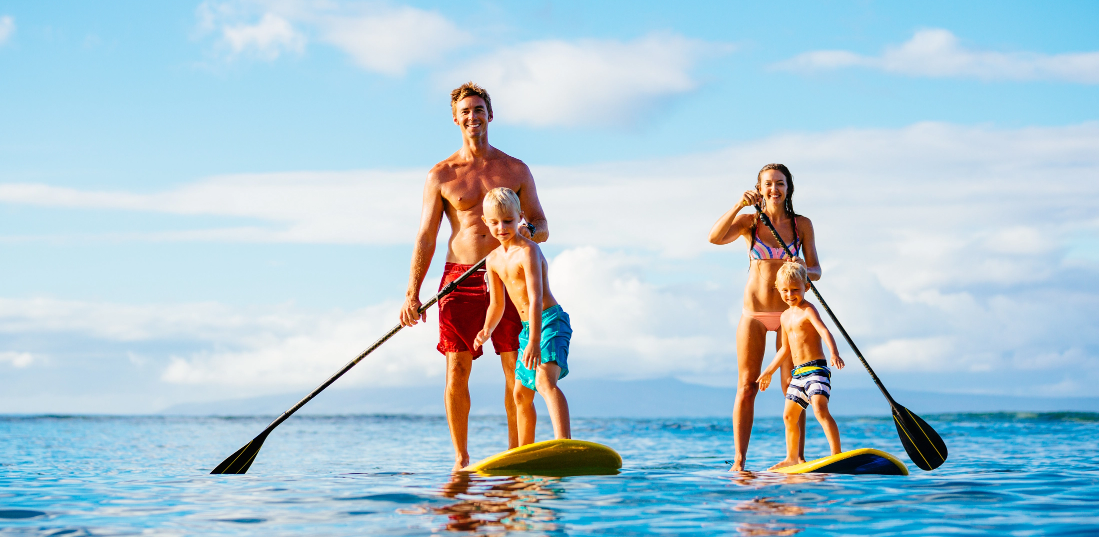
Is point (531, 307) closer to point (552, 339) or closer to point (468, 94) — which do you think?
point (552, 339)

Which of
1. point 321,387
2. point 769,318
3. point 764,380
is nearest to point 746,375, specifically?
point 764,380

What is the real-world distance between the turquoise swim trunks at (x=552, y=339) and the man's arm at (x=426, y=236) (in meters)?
1.03

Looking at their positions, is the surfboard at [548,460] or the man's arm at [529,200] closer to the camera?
the surfboard at [548,460]

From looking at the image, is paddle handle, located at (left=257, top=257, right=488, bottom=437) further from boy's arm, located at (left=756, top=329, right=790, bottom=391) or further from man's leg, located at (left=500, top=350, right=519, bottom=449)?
boy's arm, located at (left=756, top=329, right=790, bottom=391)

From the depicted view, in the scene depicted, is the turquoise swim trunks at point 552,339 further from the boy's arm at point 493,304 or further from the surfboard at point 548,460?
the surfboard at point 548,460

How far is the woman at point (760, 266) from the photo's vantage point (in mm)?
6668

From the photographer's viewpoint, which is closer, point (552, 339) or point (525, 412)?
point (552, 339)

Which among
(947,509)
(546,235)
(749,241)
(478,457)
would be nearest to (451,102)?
(546,235)

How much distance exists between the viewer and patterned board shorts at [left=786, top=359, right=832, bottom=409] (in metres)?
6.30

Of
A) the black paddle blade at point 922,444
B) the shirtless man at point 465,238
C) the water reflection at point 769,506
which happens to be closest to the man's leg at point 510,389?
the shirtless man at point 465,238

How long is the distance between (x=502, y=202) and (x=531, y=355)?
99 centimetres

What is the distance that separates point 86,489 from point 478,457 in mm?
7194

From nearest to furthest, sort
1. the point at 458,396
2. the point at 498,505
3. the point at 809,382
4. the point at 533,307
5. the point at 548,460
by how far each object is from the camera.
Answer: the point at 498,505, the point at 533,307, the point at 548,460, the point at 809,382, the point at 458,396

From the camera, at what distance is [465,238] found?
257 inches
